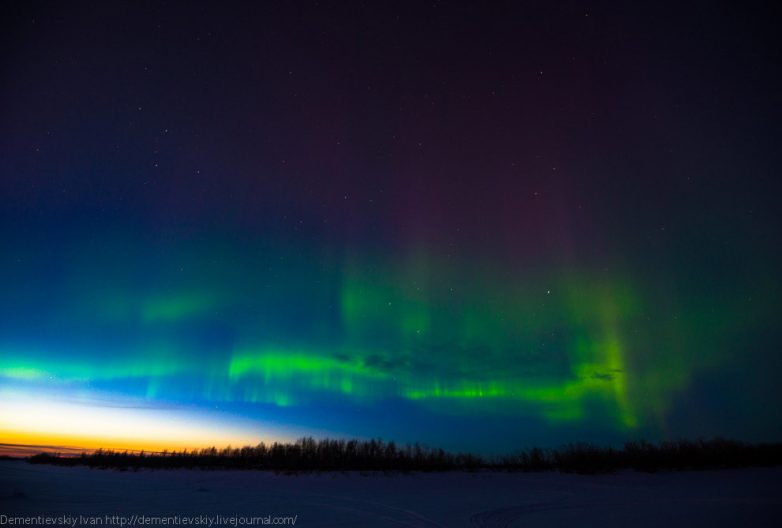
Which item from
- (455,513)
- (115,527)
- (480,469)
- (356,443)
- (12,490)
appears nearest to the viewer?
(115,527)

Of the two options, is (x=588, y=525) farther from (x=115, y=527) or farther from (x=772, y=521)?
(x=115, y=527)

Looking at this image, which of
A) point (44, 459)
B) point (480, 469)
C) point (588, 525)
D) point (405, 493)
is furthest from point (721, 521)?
point (44, 459)

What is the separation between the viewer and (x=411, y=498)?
12500 millimetres

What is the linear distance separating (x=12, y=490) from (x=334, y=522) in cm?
1186

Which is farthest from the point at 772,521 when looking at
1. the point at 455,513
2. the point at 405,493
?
the point at 405,493

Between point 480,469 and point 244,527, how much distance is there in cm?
1529

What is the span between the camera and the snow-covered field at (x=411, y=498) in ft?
30.7

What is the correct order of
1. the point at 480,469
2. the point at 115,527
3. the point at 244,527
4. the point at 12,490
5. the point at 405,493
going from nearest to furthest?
1. the point at 115,527
2. the point at 244,527
3. the point at 12,490
4. the point at 405,493
5. the point at 480,469

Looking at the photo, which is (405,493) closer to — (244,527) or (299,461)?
(244,527)

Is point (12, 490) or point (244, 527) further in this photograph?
point (12, 490)

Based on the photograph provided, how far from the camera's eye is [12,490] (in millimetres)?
12188

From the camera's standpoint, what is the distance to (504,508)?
1071cm

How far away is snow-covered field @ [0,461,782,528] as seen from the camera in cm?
935

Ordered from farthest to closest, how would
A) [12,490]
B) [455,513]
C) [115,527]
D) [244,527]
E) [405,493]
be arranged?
[405,493] → [12,490] → [455,513] → [244,527] → [115,527]
